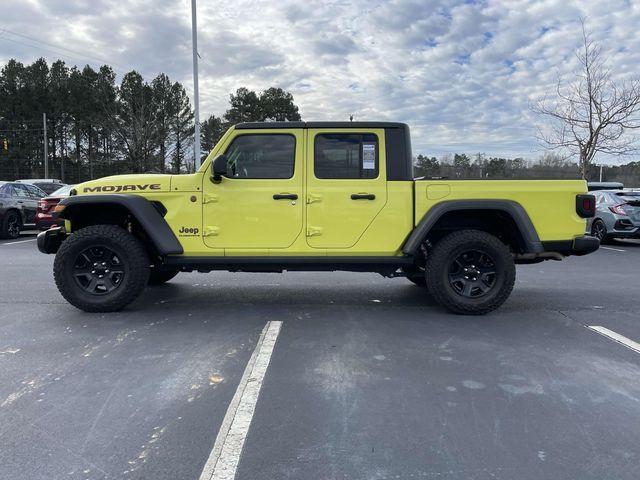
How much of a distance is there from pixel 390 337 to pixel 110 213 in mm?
3435

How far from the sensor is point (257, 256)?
17.6 ft

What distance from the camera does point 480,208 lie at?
5.23m

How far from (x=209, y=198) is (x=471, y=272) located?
298cm

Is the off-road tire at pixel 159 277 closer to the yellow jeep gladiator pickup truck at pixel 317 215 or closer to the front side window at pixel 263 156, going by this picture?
the yellow jeep gladiator pickup truck at pixel 317 215

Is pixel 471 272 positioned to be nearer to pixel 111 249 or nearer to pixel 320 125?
pixel 320 125

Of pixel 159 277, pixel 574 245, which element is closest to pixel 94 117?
pixel 159 277

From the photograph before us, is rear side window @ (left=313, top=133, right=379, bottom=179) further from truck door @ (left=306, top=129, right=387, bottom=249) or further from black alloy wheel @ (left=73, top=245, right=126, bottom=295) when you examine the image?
black alloy wheel @ (left=73, top=245, right=126, bottom=295)

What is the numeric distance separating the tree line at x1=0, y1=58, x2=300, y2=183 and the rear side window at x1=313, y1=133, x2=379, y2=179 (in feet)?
115

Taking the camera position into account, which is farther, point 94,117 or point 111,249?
point 94,117

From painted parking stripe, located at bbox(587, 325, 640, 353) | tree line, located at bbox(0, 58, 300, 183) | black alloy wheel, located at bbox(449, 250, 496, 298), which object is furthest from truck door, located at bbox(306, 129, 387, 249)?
tree line, located at bbox(0, 58, 300, 183)

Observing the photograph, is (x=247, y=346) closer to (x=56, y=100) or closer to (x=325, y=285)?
(x=325, y=285)

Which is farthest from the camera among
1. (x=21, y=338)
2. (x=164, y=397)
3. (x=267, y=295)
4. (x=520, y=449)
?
(x=267, y=295)

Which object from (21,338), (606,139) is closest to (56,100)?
(606,139)

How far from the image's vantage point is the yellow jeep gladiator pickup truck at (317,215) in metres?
5.29
